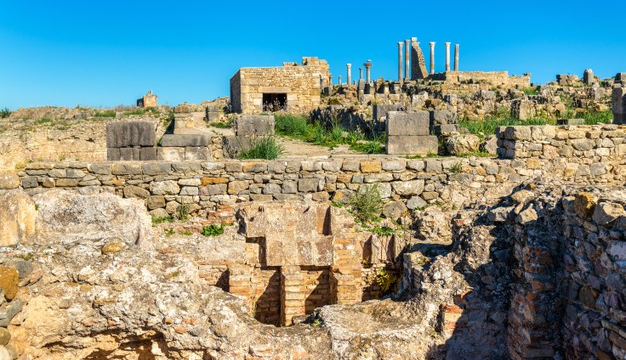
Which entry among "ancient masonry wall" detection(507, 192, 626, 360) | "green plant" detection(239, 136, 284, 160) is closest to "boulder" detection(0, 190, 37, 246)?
"green plant" detection(239, 136, 284, 160)

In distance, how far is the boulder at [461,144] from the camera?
984 cm

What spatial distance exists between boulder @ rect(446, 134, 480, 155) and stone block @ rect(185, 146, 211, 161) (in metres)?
4.17

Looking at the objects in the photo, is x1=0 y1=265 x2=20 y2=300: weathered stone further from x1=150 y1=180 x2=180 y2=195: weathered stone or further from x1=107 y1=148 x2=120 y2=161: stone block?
x1=107 y1=148 x2=120 y2=161: stone block

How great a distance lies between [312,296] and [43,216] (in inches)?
143

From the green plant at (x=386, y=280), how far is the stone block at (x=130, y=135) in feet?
14.6

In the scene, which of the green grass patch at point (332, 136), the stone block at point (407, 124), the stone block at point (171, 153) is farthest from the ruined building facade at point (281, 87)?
the stone block at point (407, 124)

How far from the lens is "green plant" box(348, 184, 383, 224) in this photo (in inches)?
332

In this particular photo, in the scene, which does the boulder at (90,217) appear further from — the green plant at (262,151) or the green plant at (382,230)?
the green plant at (382,230)

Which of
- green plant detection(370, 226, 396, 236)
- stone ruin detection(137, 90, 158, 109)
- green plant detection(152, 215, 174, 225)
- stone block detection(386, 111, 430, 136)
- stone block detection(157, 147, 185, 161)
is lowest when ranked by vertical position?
green plant detection(370, 226, 396, 236)

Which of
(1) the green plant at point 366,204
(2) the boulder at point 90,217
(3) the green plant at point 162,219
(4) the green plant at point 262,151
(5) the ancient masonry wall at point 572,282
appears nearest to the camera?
(5) the ancient masonry wall at point 572,282

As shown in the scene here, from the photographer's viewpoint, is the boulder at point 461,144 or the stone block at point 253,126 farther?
the stone block at point 253,126

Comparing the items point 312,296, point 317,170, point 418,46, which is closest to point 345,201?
point 317,170

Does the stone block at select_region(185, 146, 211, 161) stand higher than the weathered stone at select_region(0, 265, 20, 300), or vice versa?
the stone block at select_region(185, 146, 211, 161)

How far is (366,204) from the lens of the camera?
333 inches
